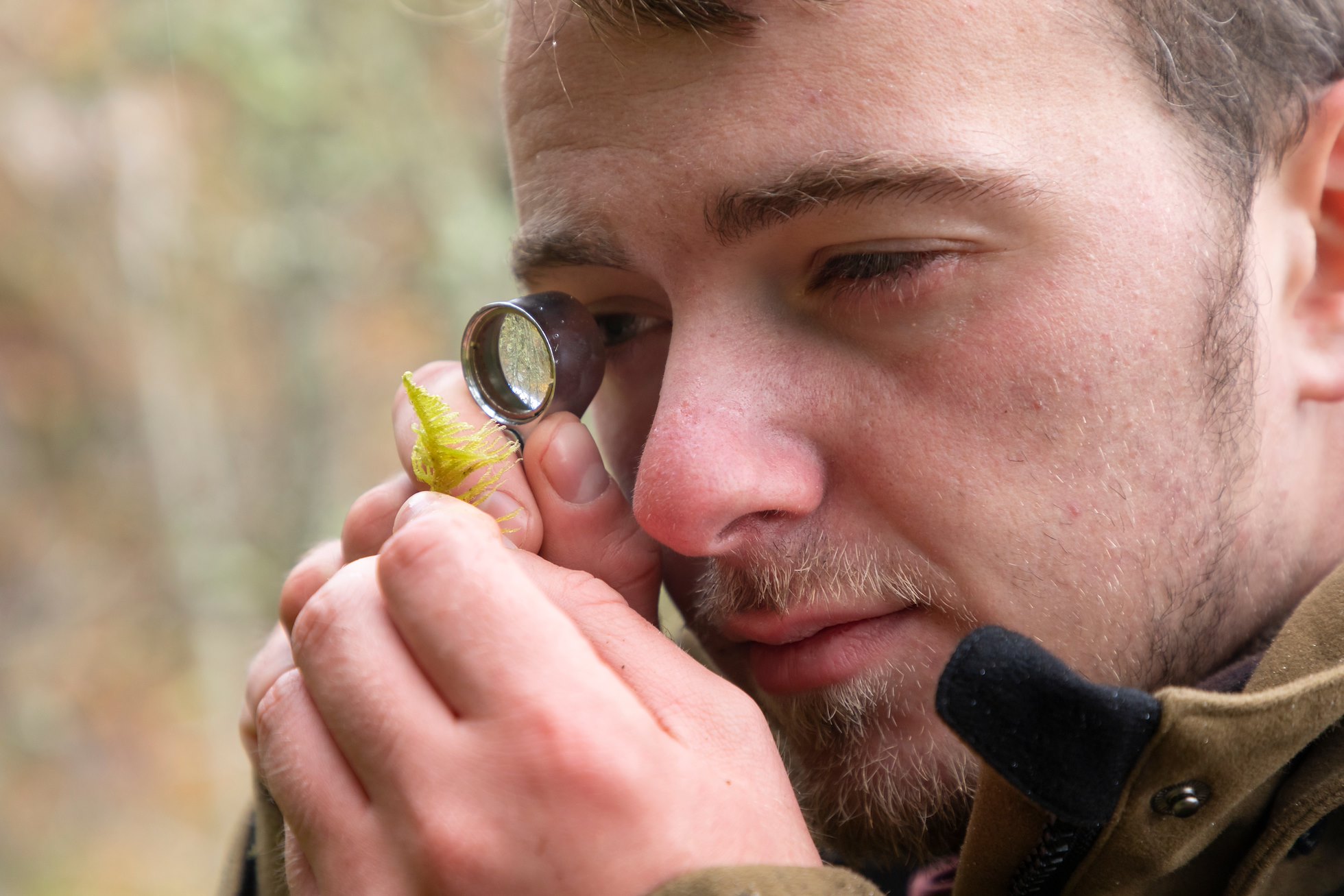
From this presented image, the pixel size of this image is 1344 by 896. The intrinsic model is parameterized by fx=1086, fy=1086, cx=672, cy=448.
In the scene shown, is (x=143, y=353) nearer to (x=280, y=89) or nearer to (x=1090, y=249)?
(x=280, y=89)

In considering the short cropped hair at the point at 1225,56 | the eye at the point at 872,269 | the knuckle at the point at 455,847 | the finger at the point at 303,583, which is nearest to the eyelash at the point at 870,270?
the eye at the point at 872,269

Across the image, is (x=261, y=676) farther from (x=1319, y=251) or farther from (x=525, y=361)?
(x=1319, y=251)

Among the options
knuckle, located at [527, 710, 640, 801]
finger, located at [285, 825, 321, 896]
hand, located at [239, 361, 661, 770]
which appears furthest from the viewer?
hand, located at [239, 361, 661, 770]

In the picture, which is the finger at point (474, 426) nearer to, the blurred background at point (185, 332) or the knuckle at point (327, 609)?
the knuckle at point (327, 609)

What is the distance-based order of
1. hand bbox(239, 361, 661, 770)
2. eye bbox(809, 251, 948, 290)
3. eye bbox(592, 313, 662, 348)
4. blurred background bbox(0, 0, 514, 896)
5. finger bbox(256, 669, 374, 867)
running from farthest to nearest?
blurred background bbox(0, 0, 514, 896), eye bbox(592, 313, 662, 348), hand bbox(239, 361, 661, 770), eye bbox(809, 251, 948, 290), finger bbox(256, 669, 374, 867)

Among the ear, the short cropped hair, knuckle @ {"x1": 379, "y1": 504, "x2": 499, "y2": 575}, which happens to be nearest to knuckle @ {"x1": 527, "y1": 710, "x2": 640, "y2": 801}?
knuckle @ {"x1": 379, "y1": 504, "x2": 499, "y2": 575}

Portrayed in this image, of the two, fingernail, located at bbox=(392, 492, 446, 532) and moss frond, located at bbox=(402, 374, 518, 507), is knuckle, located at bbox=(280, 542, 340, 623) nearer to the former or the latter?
moss frond, located at bbox=(402, 374, 518, 507)

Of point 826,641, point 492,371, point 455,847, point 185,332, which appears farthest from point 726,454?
point 185,332
